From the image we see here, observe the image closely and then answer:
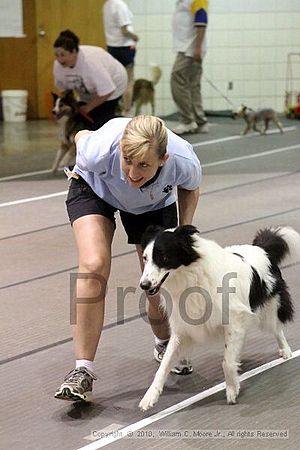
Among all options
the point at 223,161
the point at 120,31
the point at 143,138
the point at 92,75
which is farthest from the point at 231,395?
the point at 120,31

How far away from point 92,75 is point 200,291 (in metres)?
5.01

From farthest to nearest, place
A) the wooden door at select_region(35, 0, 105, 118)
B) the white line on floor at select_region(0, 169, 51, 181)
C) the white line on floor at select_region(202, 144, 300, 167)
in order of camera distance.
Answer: the wooden door at select_region(35, 0, 105, 118) < the white line on floor at select_region(202, 144, 300, 167) < the white line on floor at select_region(0, 169, 51, 181)

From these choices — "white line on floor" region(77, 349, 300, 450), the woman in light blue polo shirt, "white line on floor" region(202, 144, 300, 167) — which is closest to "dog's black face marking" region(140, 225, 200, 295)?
the woman in light blue polo shirt

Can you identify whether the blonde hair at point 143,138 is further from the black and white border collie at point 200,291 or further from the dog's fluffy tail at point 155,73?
the dog's fluffy tail at point 155,73

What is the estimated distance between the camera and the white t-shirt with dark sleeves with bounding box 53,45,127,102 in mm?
8016

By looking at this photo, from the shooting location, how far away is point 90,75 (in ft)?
26.3

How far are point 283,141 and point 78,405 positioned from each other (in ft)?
26.2

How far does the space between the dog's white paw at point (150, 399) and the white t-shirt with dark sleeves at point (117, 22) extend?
27.6 ft

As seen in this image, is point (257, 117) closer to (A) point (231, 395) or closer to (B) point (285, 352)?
(B) point (285, 352)

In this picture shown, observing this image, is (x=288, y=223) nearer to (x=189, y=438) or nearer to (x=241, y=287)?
(x=241, y=287)

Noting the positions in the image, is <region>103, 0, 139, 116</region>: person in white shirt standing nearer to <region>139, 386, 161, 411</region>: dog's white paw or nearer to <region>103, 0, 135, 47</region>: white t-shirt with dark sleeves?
<region>103, 0, 135, 47</region>: white t-shirt with dark sleeves

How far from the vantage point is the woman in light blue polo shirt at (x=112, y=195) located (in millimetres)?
3240

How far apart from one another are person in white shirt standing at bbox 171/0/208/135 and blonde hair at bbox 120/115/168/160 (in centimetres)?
766

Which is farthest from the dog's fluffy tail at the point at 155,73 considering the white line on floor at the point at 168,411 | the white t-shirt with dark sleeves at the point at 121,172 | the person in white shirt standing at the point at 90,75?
the white t-shirt with dark sleeves at the point at 121,172
